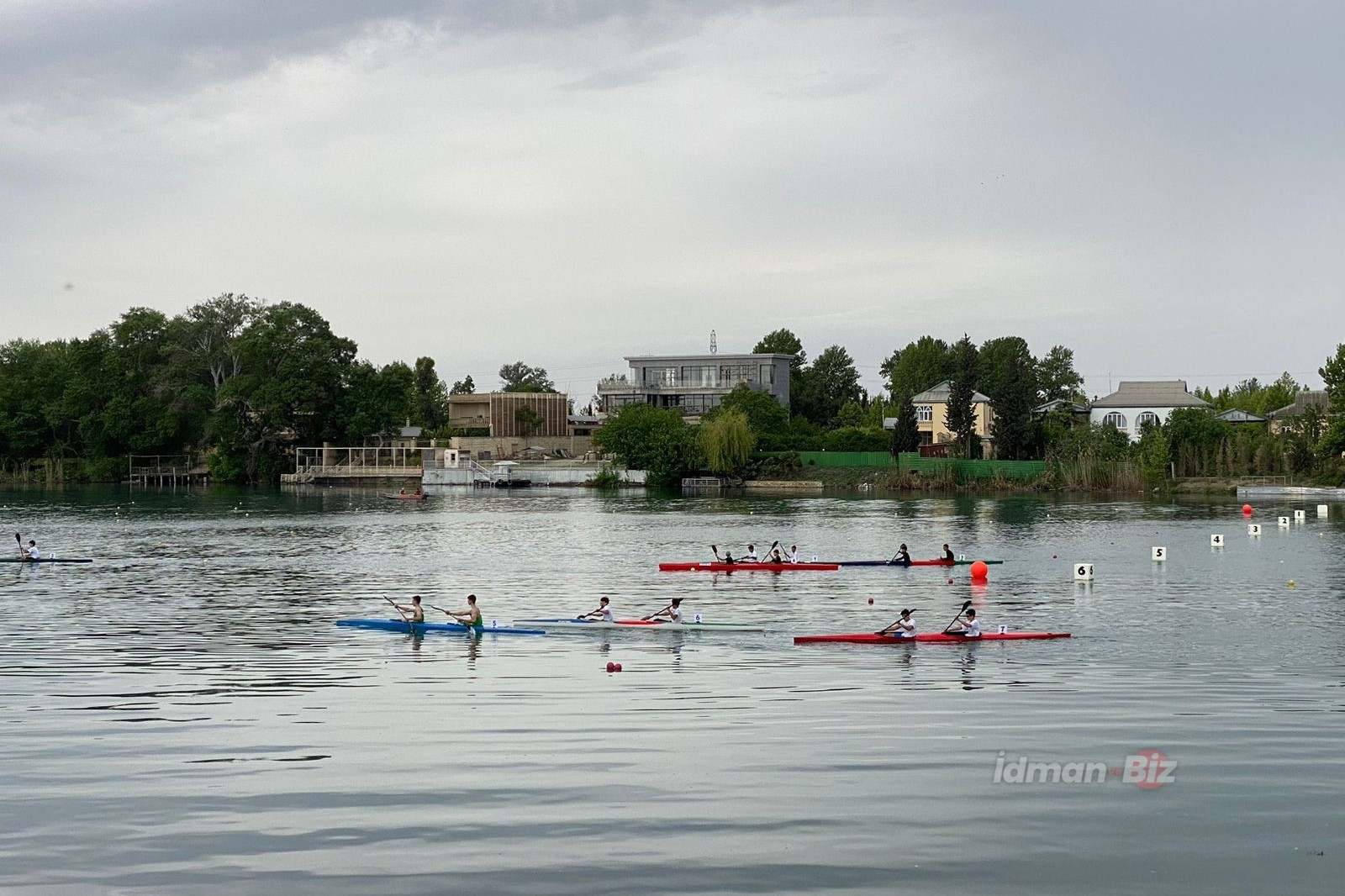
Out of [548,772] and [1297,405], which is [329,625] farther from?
[1297,405]

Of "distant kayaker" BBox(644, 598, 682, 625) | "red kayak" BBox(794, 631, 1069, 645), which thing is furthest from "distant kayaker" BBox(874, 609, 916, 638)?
"distant kayaker" BBox(644, 598, 682, 625)

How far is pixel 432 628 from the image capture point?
3047 centimetres

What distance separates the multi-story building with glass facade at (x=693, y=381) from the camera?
136250mm

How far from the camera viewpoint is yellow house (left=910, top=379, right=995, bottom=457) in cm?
12394

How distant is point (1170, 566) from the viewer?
46094 millimetres

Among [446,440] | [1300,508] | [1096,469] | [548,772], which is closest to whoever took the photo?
[548,772]

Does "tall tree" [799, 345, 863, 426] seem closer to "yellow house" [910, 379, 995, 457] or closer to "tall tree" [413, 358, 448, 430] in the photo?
"yellow house" [910, 379, 995, 457]

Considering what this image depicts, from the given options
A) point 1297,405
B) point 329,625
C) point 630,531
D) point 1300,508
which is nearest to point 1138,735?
point 329,625

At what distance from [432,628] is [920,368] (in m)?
129

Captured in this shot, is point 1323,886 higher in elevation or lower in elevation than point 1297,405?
lower

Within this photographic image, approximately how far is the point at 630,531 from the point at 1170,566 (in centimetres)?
2722

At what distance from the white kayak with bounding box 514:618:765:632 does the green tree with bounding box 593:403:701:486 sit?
274 ft

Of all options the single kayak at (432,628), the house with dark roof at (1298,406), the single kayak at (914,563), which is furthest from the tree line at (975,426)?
the single kayak at (432,628)

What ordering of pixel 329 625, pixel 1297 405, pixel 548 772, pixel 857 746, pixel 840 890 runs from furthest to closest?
1. pixel 1297 405
2. pixel 329 625
3. pixel 857 746
4. pixel 548 772
5. pixel 840 890
